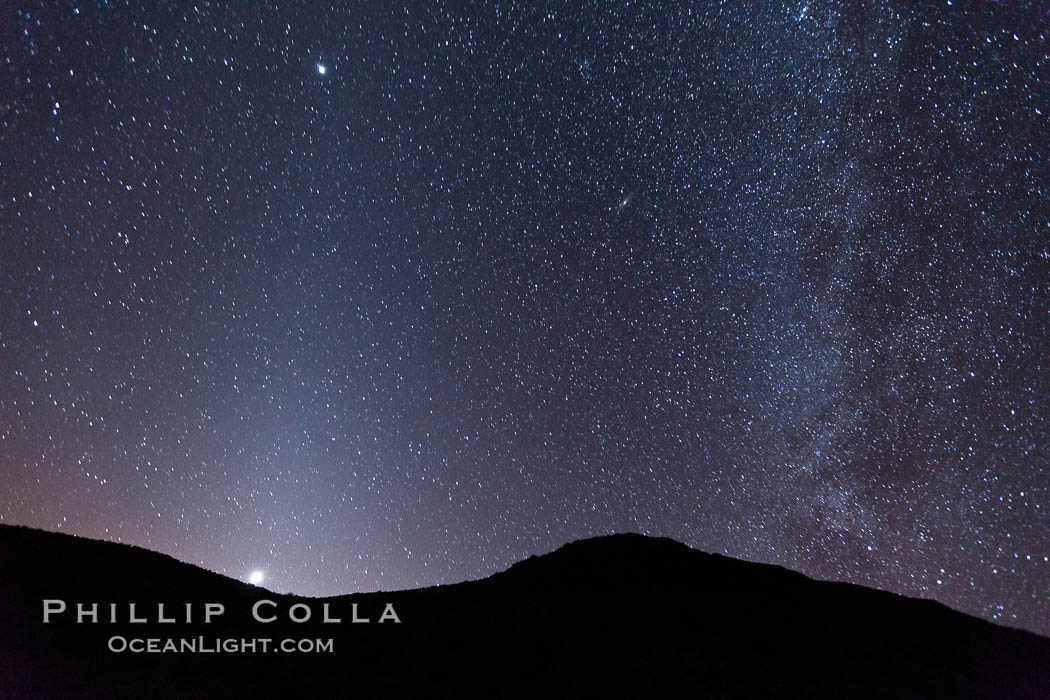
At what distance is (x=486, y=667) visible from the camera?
991 cm

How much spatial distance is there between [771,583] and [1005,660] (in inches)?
165

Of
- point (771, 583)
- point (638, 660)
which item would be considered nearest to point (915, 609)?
point (771, 583)

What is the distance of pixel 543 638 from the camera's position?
11117mm

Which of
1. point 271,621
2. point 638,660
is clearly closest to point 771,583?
point 638,660

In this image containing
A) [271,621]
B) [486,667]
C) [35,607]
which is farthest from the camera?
[271,621]

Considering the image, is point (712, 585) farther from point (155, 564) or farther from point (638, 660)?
point (155, 564)

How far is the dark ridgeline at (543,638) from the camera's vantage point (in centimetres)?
912

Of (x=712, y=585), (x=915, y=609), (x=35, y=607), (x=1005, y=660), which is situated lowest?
(x=1005, y=660)

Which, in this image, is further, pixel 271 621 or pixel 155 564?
pixel 155 564

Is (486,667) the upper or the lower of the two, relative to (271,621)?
lower

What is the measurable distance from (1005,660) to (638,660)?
23.7 ft

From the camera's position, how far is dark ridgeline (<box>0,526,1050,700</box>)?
359 inches

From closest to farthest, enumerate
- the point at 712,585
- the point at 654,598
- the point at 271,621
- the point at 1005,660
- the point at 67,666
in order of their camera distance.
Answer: the point at 67,666 < the point at 271,621 < the point at 1005,660 < the point at 654,598 < the point at 712,585

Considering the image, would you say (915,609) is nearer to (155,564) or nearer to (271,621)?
(271,621)
